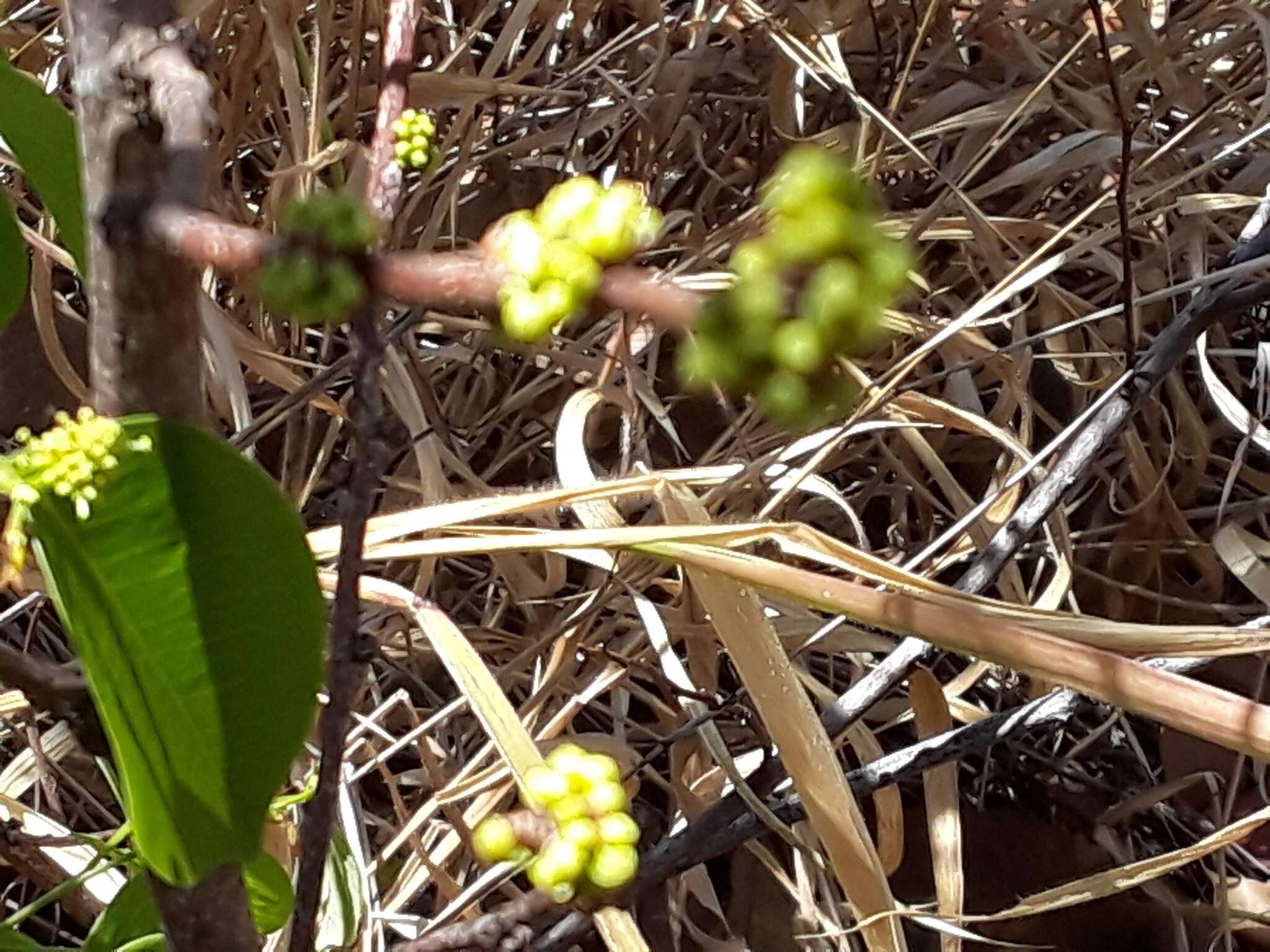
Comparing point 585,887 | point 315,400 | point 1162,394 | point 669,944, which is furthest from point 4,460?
point 1162,394

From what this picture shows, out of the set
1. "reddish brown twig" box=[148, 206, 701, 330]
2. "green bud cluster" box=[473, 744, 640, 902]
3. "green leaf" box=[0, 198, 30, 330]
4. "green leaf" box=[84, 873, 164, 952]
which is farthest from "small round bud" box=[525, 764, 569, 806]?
"green leaf" box=[84, 873, 164, 952]

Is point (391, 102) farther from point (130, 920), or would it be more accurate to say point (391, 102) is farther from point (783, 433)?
point (783, 433)

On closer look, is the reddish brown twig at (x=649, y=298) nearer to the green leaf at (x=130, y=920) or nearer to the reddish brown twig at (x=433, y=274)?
the reddish brown twig at (x=433, y=274)

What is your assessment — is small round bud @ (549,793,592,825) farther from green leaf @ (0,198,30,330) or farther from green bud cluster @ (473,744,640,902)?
green leaf @ (0,198,30,330)

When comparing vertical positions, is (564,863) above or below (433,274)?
below

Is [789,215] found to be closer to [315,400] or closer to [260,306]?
[315,400]

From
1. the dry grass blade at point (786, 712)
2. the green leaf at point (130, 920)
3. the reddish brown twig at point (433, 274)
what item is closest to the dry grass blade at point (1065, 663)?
the dry grass blade at point (786, 712)

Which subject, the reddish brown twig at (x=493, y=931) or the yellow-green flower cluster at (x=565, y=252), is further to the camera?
the reddish brown twig at (x=493, y=931)

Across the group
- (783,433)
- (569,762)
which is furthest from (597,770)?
(783,433)
